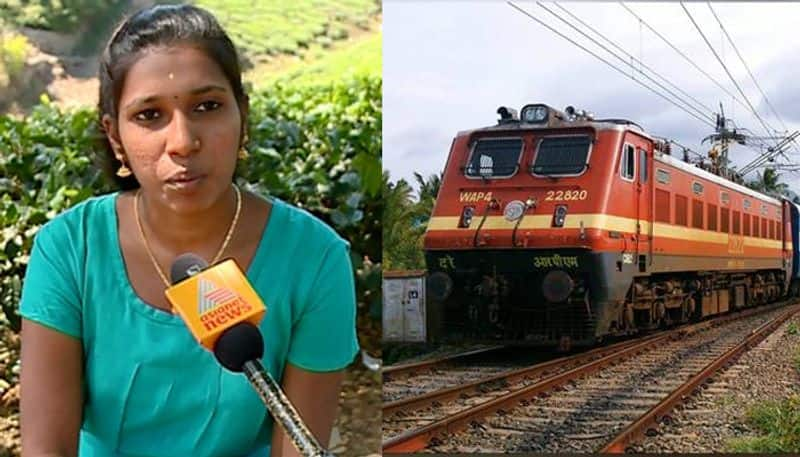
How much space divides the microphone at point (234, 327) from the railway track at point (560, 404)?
277 cm

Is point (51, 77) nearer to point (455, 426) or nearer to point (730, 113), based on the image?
point (455, 426)

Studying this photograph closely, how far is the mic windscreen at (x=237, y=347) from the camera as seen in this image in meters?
1.05

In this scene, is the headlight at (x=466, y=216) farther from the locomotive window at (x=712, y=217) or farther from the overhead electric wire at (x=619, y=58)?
the locomotive window at (x=712, y=217)

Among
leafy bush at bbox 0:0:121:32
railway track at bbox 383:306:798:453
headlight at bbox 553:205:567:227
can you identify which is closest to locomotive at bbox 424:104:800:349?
headlight at bbox 553:205:567:227

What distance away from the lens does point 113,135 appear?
65.8 inches

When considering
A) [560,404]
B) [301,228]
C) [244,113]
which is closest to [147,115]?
[244,113]

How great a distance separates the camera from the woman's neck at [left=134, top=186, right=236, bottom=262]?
5.46 feet

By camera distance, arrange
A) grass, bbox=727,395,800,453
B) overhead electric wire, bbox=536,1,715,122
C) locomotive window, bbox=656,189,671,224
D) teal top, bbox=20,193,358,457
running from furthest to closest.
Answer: locomotive window, bbox=656,189,671,224
grass, bbox=727,395,800,453
overhead electric wire, bbox=536,1,715,122
teal top, bbox=20,193,358,457

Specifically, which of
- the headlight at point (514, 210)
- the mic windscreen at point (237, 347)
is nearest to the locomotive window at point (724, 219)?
the headlight at point (514, 210)

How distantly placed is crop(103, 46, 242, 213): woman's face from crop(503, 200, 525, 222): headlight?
7.79ft

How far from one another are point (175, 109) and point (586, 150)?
2.56 m

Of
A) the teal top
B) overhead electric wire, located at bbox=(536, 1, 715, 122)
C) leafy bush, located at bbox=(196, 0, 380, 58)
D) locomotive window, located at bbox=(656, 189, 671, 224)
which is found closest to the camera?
the teal top

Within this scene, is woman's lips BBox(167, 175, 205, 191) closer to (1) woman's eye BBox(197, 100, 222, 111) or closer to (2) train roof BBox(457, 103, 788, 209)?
(1) woman's eye BBox(197, 100, 222, 111)

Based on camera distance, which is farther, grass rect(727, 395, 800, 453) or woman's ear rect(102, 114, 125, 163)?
grass rect(727, 395, 800, 453)
